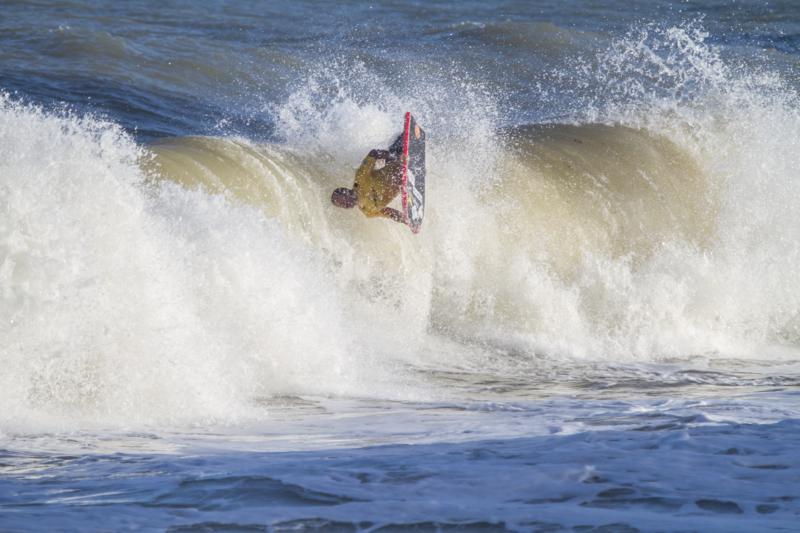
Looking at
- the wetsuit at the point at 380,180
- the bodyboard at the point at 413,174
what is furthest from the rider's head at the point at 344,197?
the bodyboard at the point at 413,174

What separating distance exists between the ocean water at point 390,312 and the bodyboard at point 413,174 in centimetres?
57

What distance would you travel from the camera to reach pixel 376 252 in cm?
898

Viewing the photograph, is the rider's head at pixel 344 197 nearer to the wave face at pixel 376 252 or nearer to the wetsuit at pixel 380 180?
the wetsuit at pixel 380 180

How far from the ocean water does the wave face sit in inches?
0.8

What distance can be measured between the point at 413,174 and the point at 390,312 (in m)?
1.07

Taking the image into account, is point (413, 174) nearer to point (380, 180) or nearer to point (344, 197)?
point (380, 180)

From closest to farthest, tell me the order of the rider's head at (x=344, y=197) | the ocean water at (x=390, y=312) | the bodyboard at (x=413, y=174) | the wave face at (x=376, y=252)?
the ocean water at (x=390, y=312) → the wave face at (x=376, y=252) → the bodyboard at (x=413, y=174) → the rider's head at (x=344, y=197)

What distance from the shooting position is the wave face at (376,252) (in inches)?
236

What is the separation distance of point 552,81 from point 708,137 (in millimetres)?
7481

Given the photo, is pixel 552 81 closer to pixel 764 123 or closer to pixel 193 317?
pixel 764 123

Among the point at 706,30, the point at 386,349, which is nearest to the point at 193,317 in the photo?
the point at 386,349

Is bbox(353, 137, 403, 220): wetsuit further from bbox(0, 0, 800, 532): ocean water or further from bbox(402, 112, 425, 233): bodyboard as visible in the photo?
bbox(0, 0, 800, 532): ocean water

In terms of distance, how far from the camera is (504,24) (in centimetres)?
2212

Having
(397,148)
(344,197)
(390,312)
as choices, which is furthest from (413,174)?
(390,312)
